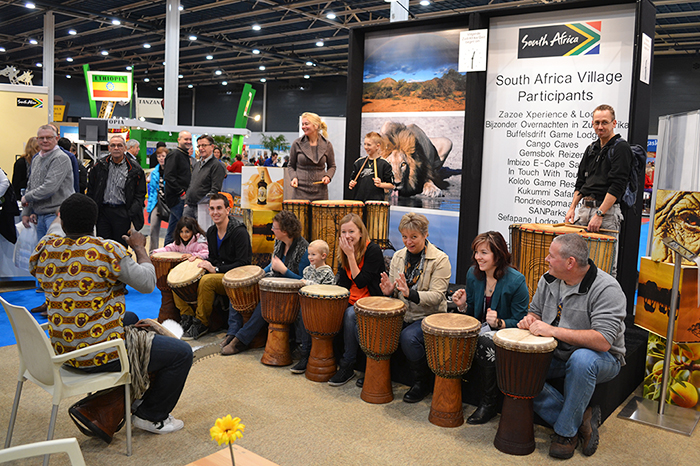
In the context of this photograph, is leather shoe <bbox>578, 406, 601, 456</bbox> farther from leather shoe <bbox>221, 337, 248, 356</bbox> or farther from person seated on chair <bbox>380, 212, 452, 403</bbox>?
leather shoe <bbox>221, 337, 248, 356</bbox>

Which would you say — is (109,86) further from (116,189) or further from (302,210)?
(302,210)

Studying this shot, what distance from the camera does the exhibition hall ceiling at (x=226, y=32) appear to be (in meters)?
14.2

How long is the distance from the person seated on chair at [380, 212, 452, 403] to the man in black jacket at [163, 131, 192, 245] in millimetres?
3863

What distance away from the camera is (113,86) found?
1517 cm

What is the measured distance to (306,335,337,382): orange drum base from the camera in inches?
158

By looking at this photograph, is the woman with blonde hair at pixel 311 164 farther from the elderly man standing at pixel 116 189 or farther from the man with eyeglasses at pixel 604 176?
the man with eyeglasses at pixel 604 176

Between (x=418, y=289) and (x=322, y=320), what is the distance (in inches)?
27.6

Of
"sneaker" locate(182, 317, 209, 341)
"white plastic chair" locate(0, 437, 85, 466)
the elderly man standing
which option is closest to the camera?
"white plastic chair" locate(0, 437, 85, 466)

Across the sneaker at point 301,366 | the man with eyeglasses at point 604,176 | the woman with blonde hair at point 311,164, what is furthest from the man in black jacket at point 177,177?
the man with eyeglasses at point 604,176

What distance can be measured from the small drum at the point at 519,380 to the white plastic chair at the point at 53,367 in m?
1.92

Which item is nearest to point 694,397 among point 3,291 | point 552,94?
point 552,94

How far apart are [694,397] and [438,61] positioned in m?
3.73

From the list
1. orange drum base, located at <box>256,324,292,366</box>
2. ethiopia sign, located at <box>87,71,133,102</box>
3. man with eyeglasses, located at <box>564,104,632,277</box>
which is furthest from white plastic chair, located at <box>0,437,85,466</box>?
ethiopia sign, located at <box>87,71,133,102</box>

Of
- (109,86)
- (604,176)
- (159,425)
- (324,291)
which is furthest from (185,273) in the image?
(109,86)
